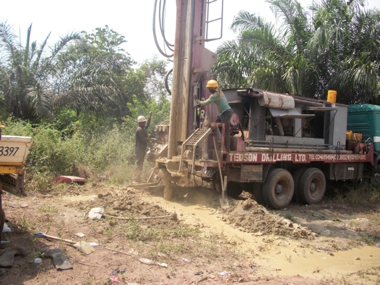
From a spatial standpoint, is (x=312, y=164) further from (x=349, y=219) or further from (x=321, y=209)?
(x=349, y=219)

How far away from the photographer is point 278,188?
871 centimetres

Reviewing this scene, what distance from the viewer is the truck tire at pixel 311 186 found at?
9.28m

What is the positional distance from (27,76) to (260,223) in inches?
447

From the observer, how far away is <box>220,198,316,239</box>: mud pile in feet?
→ 21.2

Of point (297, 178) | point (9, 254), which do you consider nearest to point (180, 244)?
point (9, 254)

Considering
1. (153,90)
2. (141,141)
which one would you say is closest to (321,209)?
(141,141)

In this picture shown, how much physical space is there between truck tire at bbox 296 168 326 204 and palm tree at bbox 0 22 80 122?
9.42 meters

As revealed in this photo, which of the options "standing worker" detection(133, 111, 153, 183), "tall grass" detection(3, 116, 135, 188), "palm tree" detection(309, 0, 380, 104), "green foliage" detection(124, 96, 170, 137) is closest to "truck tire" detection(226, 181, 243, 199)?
"standing worker" detection(133, 111, 153, 183)

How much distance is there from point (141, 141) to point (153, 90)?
13.0 metres

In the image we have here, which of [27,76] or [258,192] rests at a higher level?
[27,76]

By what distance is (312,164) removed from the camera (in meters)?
10.0

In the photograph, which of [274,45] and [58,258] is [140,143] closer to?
[58,258]

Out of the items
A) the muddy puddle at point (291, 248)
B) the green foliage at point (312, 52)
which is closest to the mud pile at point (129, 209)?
the muddy puddle at point (291, 248)

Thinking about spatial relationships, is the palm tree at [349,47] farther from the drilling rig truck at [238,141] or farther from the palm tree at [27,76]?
the palm tree at [27,76]
